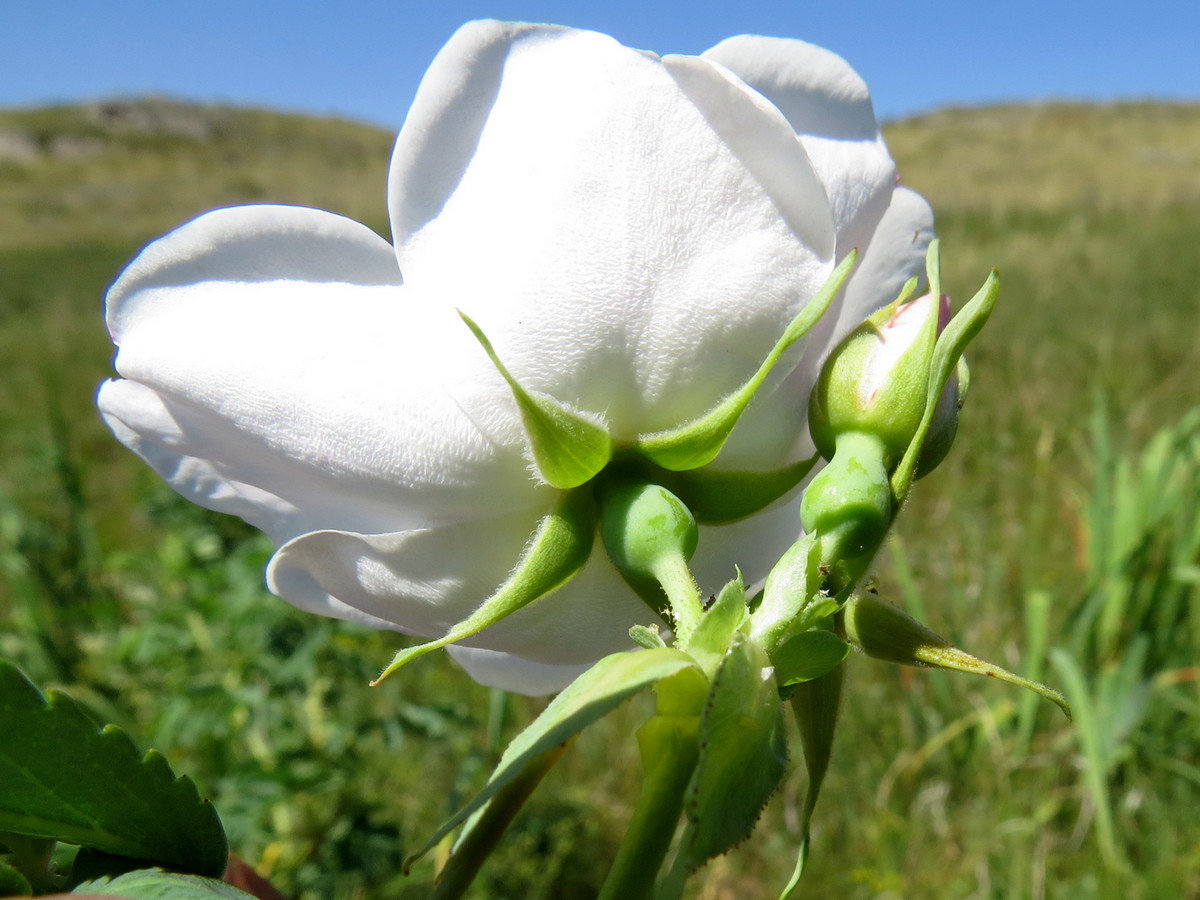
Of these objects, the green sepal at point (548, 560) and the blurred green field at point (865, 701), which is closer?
the green sepal at point (548, 560)

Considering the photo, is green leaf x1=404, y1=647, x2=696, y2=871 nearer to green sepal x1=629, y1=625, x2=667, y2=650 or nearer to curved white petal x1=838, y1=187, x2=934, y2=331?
green sepal x1=629, y1=625, x2=667, y2=650

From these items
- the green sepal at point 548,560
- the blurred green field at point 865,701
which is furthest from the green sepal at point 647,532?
the blurred green field at point 865,701

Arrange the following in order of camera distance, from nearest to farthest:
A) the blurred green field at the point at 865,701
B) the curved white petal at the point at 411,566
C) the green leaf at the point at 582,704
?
the green leaf at the point at 582,704 < the curved white petal at the point at 411,566 < the blurred green field at the point at 865,701

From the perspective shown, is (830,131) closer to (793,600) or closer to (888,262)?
(888,262)

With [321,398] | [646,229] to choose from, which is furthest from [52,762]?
[646,229]

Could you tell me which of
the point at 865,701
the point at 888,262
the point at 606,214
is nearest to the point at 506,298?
the point at 606,214

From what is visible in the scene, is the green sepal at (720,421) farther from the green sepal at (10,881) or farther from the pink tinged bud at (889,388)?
the green sepal at (10,881)
